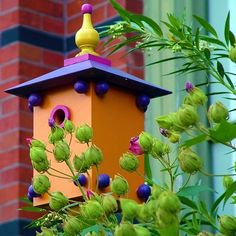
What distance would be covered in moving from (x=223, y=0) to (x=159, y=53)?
0.32 meters

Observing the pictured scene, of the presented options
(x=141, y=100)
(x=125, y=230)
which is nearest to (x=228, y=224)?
(x=125, y=230)

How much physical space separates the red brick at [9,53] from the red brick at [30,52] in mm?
21

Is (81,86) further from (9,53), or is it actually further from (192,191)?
(9,53)

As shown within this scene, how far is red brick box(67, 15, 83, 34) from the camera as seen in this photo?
165 inches

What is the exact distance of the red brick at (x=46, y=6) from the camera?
13.8ft

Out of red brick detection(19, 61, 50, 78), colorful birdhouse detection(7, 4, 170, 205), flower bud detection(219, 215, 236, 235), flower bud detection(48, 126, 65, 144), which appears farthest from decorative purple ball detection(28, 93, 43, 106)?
red brick detection(19, 61, 50, 78)

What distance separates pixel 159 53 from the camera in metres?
3.79

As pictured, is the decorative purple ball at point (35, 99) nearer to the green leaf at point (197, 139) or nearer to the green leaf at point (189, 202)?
the green leaf at point (189, 202)

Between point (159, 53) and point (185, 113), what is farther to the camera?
point (159, 53)

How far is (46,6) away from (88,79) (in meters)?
1.83

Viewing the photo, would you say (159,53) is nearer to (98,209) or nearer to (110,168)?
(110,168)

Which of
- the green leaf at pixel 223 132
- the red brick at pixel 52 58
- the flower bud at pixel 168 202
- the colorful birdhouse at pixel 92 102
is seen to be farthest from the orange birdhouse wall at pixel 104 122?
the red brick at pixel 52 58

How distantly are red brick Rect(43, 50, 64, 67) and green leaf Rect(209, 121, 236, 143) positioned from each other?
270cm

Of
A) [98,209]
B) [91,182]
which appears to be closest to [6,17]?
[91,182]
